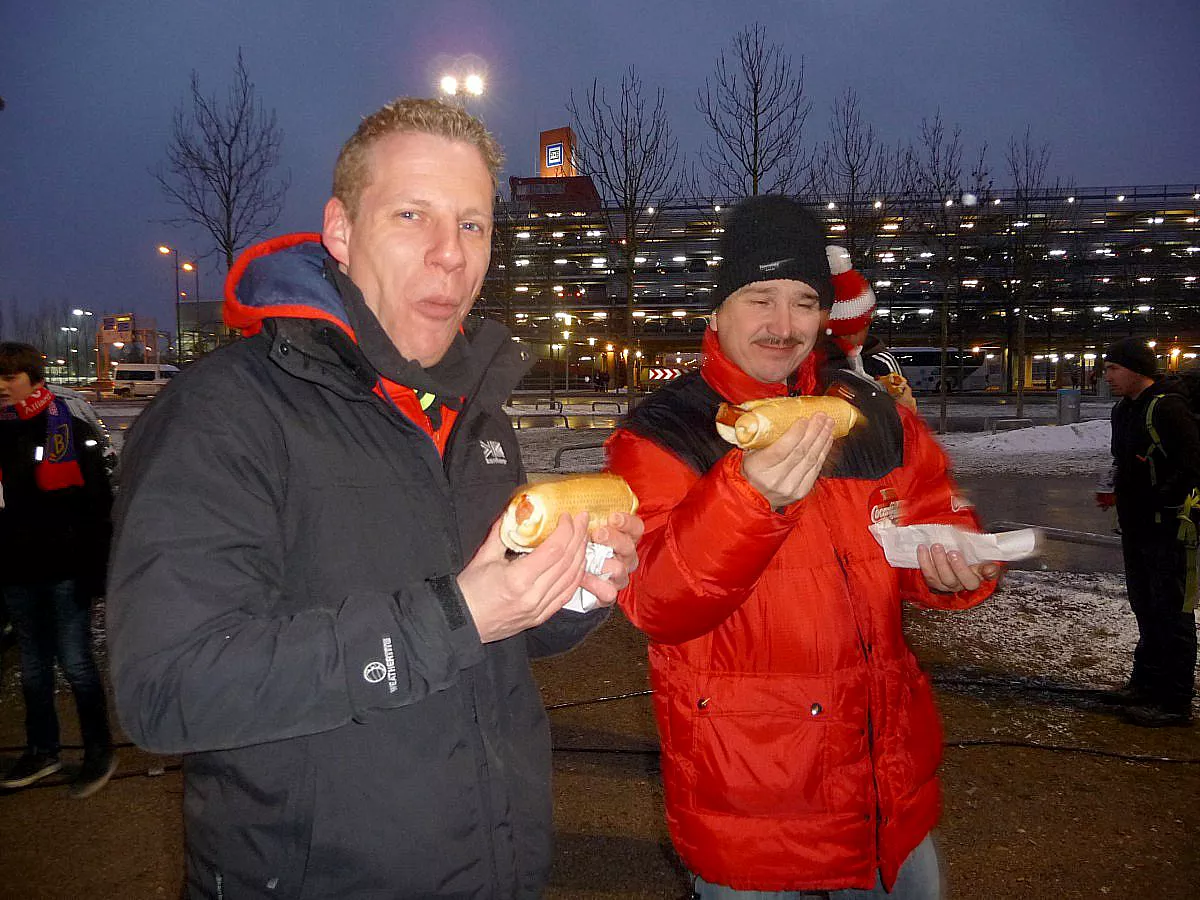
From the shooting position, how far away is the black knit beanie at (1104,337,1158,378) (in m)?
5.55

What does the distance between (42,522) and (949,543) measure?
506cm

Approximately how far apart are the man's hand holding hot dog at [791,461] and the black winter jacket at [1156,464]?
195 inches

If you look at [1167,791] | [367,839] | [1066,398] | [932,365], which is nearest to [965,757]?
[1167,791]

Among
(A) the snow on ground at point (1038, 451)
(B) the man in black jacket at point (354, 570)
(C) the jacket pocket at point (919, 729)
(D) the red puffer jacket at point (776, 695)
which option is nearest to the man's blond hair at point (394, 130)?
(B) the man in black jacket at point (354, 570)

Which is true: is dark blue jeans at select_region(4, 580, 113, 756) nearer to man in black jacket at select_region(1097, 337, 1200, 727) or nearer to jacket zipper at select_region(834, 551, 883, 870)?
jacket zipper at select_region(834, 551, 883, 870)

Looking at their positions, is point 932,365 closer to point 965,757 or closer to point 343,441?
point 965,757

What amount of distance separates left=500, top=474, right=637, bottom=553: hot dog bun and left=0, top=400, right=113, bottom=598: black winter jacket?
4.09 meters

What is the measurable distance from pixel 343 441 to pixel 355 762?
2.31ft

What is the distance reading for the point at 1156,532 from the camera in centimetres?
532

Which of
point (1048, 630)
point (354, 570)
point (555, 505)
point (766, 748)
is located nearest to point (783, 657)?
point (766, 748)

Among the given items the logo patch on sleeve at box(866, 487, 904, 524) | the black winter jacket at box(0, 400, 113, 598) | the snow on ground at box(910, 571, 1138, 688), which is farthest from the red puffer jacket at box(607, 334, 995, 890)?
the snow on ground at box(910, 571, 1138, 688)

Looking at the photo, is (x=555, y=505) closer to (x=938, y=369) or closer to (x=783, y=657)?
(x=783, y=657)

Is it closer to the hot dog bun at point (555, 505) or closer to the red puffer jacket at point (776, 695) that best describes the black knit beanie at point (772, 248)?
the red puffer jacket at point (776, 695)

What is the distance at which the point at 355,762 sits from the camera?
154 cm
